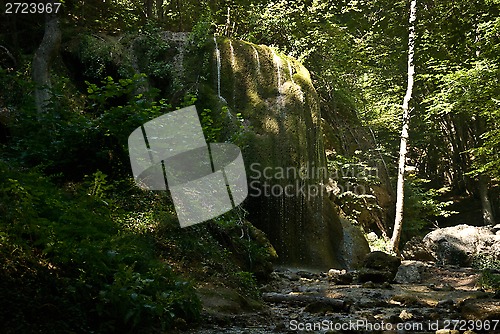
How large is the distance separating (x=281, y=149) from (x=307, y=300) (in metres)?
6.82

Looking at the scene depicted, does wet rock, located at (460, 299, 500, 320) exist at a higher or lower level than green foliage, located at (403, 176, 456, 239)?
higher

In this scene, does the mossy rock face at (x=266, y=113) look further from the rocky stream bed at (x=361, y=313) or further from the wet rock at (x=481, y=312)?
the wet rock at (x=481, y=312)

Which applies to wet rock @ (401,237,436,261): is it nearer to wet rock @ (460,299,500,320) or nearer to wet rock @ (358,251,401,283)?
wet rock @ (358,251,401,283)

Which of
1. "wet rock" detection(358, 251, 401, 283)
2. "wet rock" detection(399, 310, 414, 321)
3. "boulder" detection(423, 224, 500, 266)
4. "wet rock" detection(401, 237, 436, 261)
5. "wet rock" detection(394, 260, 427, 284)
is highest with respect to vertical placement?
"wet rock" detection(399, 310, 414, 321)

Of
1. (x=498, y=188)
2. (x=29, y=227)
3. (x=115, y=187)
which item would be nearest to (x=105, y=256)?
(x=29, y=227)

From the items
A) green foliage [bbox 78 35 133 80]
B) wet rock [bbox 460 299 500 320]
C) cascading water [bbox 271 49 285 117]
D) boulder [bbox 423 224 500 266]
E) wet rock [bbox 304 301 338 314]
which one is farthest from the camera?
boulder [bbox 423 224 500 266]

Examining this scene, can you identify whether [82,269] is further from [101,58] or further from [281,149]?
[101,58]

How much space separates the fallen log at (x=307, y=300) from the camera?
517cm

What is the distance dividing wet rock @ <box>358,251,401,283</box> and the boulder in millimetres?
5679

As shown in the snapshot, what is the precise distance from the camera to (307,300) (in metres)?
5.66

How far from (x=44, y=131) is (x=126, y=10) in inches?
402


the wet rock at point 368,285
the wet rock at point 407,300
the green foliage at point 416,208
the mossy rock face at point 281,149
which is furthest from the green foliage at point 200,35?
the green foliage at point 416,208

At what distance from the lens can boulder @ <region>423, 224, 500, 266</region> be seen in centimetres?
1334

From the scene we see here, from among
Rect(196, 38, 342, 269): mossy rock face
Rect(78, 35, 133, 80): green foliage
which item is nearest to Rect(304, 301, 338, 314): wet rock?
Rect(196, 38, 342, 269): mossy rock face
